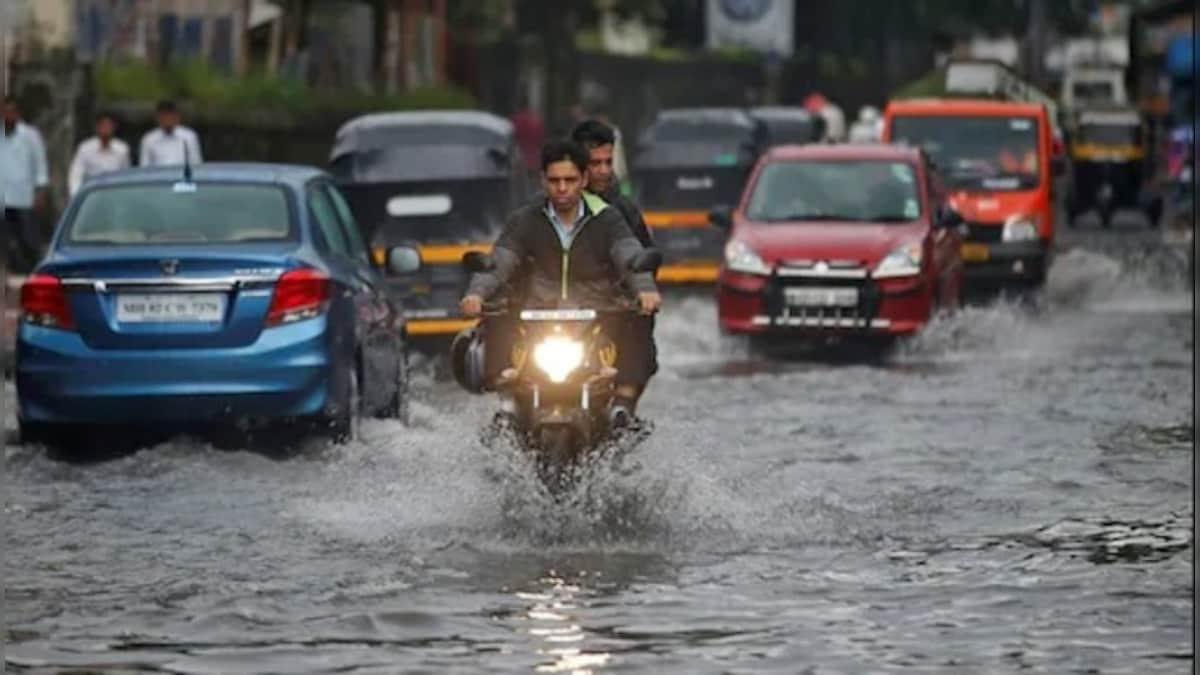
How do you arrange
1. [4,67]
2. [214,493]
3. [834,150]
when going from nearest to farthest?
1. [214,493]
2. [834,150]
3. [4,67]

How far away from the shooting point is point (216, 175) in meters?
18.4

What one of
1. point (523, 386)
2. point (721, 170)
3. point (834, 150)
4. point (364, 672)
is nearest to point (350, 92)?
point (721, 170)

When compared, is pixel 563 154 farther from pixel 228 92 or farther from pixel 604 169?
pixel 228 92

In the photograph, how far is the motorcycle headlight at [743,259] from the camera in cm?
2647

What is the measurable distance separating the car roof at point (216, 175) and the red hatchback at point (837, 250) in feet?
26.1

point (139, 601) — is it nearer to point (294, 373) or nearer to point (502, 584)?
point (502, 584)

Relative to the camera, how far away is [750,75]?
93312 mm

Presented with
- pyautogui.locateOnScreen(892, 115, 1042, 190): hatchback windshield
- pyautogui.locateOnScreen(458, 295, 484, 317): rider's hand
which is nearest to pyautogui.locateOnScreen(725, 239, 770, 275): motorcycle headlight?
pyautogui.locateOnScreen(892, 115, 1042, 190): hatchback windshield

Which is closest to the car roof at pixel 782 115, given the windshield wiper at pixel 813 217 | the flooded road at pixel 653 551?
the windshield wiper at pixel 813 217

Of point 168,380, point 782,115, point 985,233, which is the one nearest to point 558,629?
point 168,380

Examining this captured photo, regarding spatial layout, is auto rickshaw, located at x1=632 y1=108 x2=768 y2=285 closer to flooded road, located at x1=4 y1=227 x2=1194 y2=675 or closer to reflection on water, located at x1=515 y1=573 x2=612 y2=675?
flooded road, located at x1=4 y1=227 x2=1194 y2=675

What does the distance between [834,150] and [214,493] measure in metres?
13.2

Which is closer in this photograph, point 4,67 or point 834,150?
point 834,150

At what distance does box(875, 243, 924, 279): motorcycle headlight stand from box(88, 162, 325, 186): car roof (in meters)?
8.24
